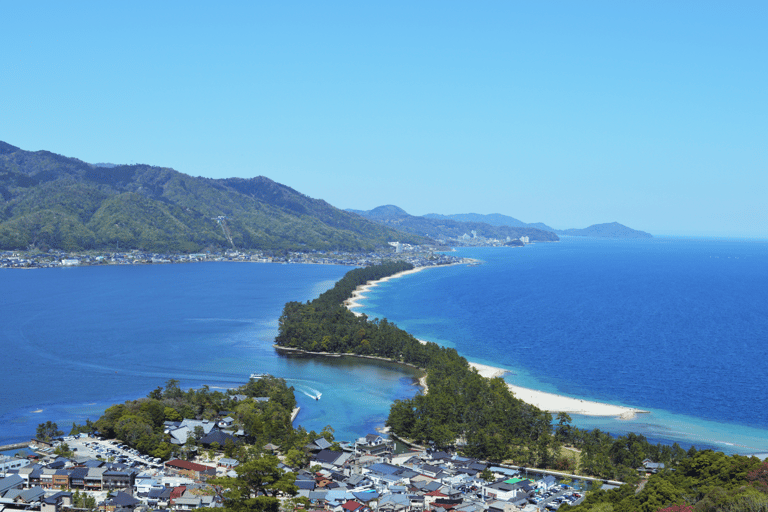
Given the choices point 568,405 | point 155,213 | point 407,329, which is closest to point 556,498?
point 568,405

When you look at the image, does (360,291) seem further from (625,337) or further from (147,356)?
(147,356)

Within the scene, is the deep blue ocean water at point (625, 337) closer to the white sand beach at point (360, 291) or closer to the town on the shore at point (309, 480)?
the white sand beach at point (360, 291)

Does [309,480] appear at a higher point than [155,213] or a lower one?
lower

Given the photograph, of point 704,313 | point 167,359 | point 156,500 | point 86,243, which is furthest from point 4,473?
point 86,243

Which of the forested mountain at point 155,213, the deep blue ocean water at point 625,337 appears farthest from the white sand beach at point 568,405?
the forested mountain at point 155,213

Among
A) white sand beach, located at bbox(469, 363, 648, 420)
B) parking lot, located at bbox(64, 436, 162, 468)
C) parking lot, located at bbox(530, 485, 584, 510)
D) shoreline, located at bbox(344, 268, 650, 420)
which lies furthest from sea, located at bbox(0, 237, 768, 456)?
parking lot, located at bbox(530, 485, 584, 510)

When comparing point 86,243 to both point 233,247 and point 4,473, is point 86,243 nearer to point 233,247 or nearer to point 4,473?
point 233,247

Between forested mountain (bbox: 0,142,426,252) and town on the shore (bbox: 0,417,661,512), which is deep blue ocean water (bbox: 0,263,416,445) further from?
forested mountain (bbox: 0,142,426,252)
